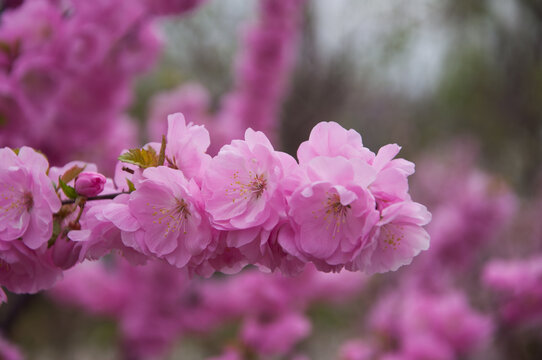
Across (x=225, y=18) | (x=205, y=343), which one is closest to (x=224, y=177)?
(x=205, y=343)

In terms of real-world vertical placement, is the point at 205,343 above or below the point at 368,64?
below

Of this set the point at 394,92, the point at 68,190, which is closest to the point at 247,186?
the point at 68,190

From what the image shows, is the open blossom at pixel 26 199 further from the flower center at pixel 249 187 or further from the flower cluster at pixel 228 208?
the flower center at pixel 249 187

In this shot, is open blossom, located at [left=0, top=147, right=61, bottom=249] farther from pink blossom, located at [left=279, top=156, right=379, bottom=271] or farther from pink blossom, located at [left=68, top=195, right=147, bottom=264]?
pink blossom, located at [left=279, top=156, right=379, bottom=271]

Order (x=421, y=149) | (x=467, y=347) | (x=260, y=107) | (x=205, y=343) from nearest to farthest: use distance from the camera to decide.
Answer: (x=467, y=347) < (x=260, y=107) < (x=205, y=343) < (x=421, y=149)

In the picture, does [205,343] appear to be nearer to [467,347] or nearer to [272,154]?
[467,347]

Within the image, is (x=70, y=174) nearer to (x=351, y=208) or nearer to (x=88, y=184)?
(x=88, y=184)
